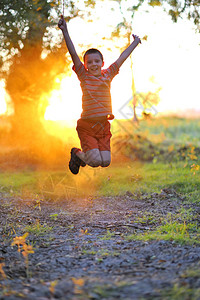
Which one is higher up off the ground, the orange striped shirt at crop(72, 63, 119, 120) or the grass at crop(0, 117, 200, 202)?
the orange striped shirt at crop(72, 63, 119, 120)

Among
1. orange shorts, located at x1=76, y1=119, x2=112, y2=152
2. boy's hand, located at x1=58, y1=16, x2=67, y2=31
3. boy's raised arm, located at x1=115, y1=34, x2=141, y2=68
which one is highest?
boy's hand, located at x1=58, y1=16, x2=67, y2=31

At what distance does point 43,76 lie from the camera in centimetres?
865

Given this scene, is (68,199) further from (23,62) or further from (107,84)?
(23,62)

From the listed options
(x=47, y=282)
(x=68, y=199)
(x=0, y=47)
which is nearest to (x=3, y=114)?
(x=0, y=47)

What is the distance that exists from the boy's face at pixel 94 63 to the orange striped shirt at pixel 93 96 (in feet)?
0.20

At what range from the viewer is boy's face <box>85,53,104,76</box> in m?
3.92

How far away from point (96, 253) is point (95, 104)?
1629 millimetres

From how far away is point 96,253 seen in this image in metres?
3.08

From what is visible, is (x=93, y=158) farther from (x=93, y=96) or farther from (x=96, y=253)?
(x=96, y=253)

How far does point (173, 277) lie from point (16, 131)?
26.4 ft

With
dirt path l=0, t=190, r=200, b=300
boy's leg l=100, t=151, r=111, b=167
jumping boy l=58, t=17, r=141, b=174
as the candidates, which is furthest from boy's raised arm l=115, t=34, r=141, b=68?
dirt path l=0, t=190, r=200, b=300

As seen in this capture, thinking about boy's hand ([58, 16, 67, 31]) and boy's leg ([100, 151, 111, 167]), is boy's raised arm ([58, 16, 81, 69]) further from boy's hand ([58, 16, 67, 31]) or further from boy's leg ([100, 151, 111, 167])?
boy's leg ([100, 151, 111, 167])

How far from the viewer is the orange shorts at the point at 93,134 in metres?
4.05

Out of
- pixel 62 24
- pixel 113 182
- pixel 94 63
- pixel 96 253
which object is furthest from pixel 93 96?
pixel 113 182
